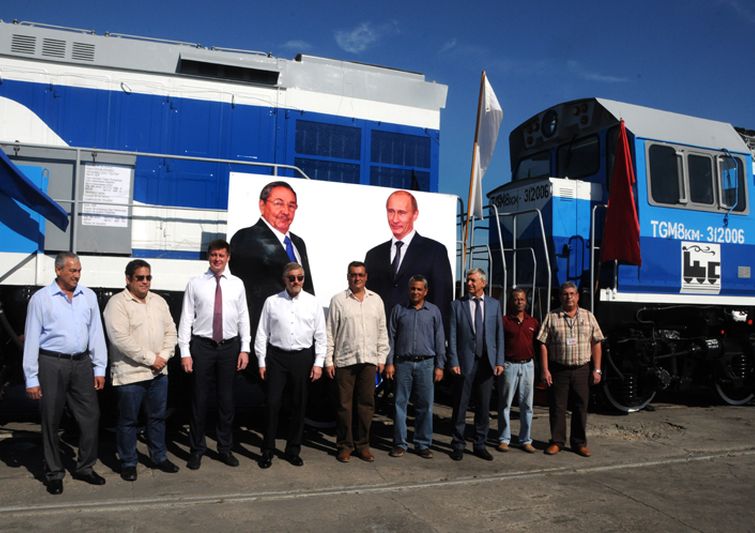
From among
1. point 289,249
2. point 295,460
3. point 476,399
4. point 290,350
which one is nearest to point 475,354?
point 476,399

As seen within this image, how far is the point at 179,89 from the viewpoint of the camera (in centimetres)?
735

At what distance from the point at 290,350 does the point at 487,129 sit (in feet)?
12.3

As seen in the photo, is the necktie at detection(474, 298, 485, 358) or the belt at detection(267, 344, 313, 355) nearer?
the belt at detection(267, 344, 313, 355)

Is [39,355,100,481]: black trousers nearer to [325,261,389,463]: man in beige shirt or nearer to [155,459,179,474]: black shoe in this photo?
[155,459,179,474]: black shoe

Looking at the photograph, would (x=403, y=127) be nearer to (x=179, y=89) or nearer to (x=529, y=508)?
(x=179, y=89)

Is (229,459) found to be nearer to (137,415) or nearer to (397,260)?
(137,415)

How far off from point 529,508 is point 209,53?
5.86m

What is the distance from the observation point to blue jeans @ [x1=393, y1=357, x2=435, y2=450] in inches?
228

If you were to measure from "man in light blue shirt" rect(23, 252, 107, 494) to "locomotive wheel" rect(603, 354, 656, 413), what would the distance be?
5.75 metres

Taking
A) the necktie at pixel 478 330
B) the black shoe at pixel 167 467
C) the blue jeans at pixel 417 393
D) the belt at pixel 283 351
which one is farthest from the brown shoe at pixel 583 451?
the black shoe at pixel 167 467

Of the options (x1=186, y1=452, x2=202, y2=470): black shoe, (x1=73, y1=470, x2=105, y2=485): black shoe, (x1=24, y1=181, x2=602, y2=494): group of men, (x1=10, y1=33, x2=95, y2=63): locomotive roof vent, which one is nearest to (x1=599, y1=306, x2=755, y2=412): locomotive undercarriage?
(x1=24, y1=181, x2=602, y2=494): group of men

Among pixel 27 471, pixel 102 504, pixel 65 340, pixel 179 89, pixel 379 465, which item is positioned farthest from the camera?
pixel 179 89

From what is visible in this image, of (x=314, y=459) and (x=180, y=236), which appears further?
(x=180, y=236)

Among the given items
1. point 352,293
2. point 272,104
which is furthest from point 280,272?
point 272,104
